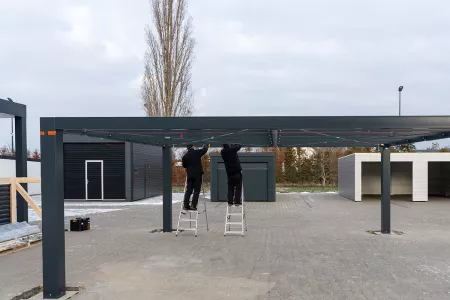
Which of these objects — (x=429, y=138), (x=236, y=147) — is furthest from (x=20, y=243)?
(x=429, y=138)

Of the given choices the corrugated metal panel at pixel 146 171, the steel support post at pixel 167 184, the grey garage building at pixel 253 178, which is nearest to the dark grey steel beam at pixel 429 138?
the steel support post at pixel 167 184

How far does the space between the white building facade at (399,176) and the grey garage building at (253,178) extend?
4185 mm

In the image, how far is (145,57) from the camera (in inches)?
1123

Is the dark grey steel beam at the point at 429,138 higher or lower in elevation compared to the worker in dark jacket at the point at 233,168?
higher

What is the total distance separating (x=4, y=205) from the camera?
30.2 ft

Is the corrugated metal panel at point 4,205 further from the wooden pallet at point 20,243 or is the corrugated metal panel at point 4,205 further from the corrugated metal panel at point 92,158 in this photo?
the corrugated metal panel at point 92,158

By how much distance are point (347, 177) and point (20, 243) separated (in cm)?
1745

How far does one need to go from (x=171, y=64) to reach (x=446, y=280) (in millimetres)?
24535

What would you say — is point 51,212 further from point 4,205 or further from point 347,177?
point 347,177

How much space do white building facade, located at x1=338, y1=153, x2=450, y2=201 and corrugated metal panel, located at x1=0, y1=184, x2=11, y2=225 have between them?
15.5 meters

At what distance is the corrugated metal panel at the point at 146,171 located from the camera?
2109 centimetres

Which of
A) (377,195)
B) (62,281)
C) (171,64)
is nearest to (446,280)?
(62,281)

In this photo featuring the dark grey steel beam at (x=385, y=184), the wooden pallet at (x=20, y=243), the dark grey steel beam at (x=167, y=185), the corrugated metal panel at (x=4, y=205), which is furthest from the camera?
the dark grey steel beam at (x=167, y=185)

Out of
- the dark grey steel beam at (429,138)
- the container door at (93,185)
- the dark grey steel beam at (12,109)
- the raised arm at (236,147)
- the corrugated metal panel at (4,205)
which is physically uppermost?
the dark grey steel beam at (12,109)
